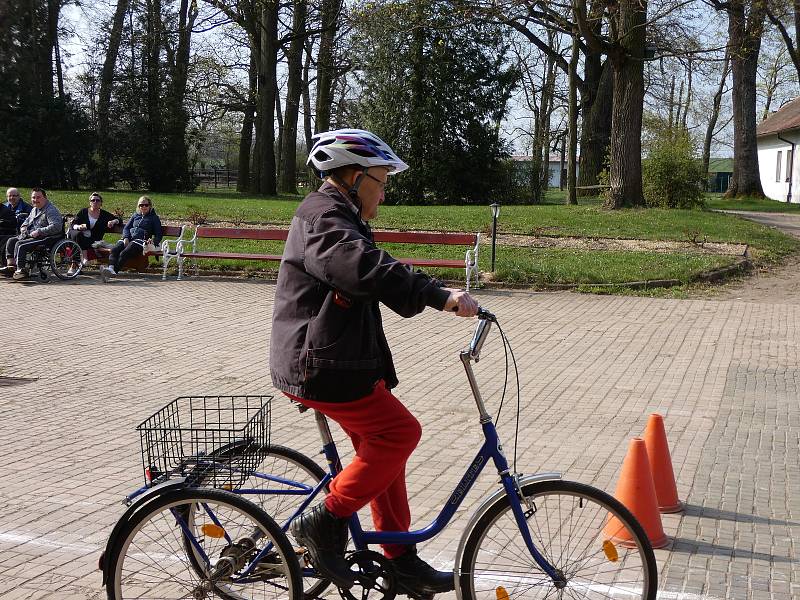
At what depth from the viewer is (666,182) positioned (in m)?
24.7

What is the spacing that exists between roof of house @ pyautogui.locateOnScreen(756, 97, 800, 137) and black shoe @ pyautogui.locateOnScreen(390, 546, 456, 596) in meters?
39.3

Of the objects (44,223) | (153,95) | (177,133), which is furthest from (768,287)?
(153,95)

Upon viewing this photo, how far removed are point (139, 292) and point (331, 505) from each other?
11801mm

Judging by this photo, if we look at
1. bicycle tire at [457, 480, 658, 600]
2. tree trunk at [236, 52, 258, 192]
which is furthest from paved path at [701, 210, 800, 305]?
tree trunk at [236, 52, 258, 192]

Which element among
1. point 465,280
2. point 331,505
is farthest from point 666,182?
point 331,505

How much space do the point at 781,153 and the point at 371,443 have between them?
1782 inches

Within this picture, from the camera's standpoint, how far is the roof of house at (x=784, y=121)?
40213 mm

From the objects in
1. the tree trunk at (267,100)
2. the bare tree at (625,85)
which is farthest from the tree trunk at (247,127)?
the bare tree at (625,85)

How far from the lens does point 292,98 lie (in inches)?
1593

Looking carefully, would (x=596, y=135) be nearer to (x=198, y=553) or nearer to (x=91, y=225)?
(x=91, y=225)

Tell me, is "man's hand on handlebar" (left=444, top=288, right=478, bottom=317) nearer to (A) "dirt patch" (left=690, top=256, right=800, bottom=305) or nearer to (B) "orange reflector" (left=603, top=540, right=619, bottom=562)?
(B) "orange reflector" (left=603, top=540, right=619, bottom=562)

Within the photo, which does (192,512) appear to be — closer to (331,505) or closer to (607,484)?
(331,505)

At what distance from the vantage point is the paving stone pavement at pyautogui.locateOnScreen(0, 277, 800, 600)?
4.70m

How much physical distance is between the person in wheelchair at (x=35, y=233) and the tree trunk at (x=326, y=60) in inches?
845
